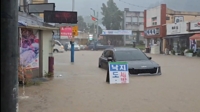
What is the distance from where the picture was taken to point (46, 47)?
1234cm

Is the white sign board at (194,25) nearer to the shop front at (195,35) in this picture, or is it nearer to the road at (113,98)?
the shop front at (195,35)

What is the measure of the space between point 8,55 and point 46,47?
982 cm

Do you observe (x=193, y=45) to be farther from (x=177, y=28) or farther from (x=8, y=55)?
(x=8, y=55)

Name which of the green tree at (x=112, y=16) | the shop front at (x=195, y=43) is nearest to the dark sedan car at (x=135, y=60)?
the shop front at (x=195, y=43)

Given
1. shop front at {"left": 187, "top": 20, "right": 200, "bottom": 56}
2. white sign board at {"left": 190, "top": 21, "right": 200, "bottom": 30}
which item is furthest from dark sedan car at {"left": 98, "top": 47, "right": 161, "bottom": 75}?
white sign board at {"left": 190, "top": 21, "right": 200, "bottom": 30}

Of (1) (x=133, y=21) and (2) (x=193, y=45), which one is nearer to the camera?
(2) (x=193, y=45)

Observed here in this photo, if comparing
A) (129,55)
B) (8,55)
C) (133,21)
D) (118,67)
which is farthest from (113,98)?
(133,21)

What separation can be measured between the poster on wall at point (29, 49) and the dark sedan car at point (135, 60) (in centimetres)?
410

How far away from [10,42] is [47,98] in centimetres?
564

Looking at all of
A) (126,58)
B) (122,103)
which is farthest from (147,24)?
(122,103)

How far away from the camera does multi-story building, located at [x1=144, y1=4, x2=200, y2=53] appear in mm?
41906

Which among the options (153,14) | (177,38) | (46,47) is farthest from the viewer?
(153,14)

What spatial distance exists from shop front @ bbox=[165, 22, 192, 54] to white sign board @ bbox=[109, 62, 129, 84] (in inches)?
1020

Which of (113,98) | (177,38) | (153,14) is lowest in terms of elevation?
(113,98)
